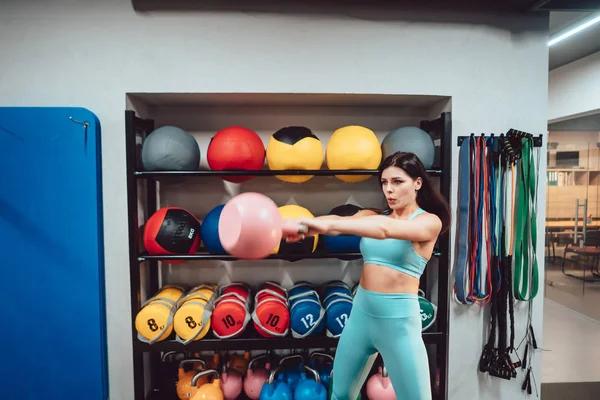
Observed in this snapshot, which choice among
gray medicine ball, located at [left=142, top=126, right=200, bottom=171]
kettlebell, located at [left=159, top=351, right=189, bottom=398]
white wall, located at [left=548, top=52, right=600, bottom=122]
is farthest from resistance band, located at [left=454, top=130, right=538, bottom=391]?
white wall, located at [left=548, top=52, right=600, bottom=122]

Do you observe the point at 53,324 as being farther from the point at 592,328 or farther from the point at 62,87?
the point at 592,328

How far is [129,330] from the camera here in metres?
2.15

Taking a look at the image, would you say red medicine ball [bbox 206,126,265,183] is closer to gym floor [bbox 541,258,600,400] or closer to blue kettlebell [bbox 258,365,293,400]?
blue kettlebell [bbox 258,365,293,400]

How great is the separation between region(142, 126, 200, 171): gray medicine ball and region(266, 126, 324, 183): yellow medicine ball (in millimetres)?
504

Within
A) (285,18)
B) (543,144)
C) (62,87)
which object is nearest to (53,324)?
(62,87)

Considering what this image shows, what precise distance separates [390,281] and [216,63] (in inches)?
64.5

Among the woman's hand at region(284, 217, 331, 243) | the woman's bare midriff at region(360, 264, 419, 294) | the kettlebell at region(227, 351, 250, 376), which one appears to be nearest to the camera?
the woman's hand at region(284, 217, 331, 243)

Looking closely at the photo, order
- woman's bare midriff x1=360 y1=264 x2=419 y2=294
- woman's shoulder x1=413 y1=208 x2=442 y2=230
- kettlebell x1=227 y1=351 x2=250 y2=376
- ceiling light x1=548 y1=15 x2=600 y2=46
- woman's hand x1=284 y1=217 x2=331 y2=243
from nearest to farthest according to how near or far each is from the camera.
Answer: woman's hand x1=284 y1=217 x2=331 y2=243
woman's shoulder x1=413 y1=208 x2=442 y2=230
woman's bare midriff x1=360 y1=264 x2=419 y2=294
kettlebell x1=227 y1=351 x2=250 y2=376
ceiling light x1=548 y1=15 x2=600 y2=46

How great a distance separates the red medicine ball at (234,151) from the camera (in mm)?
1963

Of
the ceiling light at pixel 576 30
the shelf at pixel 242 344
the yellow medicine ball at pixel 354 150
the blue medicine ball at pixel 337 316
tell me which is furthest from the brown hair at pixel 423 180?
the ceiling light at pixel 576 30

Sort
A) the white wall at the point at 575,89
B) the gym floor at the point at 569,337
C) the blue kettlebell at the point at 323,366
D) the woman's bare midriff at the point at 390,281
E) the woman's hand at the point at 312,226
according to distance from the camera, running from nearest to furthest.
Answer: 1. the woman's hand at the point at 312,226
2. the woman's bare midriff at the point at 390,281
3. the blue kettlebell at the point at 323,366
4. the gym floor at the point at 569,337
5. the white wall at the point at 575,89

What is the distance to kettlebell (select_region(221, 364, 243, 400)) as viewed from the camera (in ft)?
6.99

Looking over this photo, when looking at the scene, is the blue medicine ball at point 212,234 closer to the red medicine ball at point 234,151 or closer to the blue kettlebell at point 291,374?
the red medicine ball at point 234,151

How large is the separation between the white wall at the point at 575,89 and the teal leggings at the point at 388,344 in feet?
11.8
